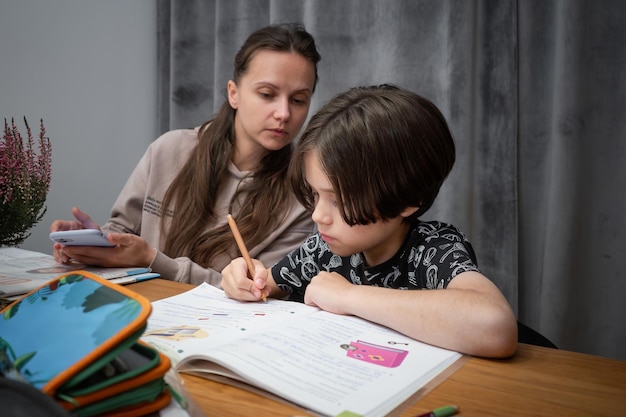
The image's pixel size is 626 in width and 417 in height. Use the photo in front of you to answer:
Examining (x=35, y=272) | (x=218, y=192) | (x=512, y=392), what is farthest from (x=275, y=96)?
(x=512, y=392)

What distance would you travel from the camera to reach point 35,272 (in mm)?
1079

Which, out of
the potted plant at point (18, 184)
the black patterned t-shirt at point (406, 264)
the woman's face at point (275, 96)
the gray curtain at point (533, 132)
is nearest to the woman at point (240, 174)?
the woman's face at point (275, 96)

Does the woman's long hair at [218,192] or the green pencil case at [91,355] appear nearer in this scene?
the green pencil case at [91,355]

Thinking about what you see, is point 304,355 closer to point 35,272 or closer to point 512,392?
point 512,392

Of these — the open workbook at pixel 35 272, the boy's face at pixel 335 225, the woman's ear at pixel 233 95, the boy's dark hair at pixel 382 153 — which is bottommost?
the open workbook at pixel 35 272

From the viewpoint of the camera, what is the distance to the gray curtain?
1530 mm

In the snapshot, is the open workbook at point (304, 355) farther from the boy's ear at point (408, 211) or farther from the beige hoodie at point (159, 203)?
the beige hoodie at point (159, 203)

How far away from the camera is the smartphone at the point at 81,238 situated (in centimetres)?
104

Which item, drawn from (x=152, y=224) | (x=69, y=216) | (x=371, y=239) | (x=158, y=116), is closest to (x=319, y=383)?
(x=371, y=239)

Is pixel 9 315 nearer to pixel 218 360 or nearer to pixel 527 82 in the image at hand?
pixel 218 360

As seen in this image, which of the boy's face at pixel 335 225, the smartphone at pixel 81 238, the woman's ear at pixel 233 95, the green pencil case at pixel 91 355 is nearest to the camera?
the green pencil case at pixel 91 355

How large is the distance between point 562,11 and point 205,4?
1.38 meters

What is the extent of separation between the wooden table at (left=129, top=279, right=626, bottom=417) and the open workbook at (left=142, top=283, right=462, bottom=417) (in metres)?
0.02

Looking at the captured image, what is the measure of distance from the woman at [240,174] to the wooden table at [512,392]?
0.77 meters
